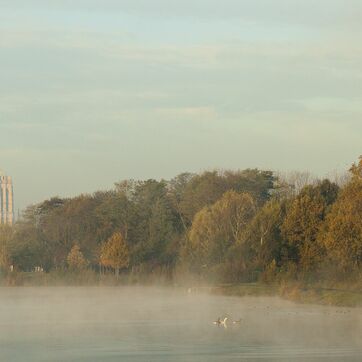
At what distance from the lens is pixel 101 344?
90.1 ft

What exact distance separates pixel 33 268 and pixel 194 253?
21144 mm

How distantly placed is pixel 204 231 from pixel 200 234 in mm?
351

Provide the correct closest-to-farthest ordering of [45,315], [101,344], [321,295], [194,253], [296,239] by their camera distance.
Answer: [101,344] < [45,315] < [321,295] < [296,239] < [194,253]

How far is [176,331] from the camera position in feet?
102

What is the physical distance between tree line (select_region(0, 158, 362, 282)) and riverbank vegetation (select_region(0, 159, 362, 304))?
0.08m

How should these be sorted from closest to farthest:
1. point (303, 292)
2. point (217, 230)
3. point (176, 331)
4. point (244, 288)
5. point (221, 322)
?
point (176, 331) < point (221, 322) < point (303, 292) < point (244, 288) < point (217, 230)

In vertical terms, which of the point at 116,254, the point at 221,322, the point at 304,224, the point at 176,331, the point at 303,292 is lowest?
the point at 176,331

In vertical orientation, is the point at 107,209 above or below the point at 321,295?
above

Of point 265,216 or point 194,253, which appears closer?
point 265,216

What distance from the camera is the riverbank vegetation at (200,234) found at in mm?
51969

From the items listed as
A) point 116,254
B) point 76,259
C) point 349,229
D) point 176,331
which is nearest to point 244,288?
point 349,229

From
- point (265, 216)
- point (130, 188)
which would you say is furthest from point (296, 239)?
point (130, 188)

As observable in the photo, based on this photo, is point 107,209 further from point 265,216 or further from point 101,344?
point 101,344

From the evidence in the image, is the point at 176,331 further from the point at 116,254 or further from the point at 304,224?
the point at 116,254
